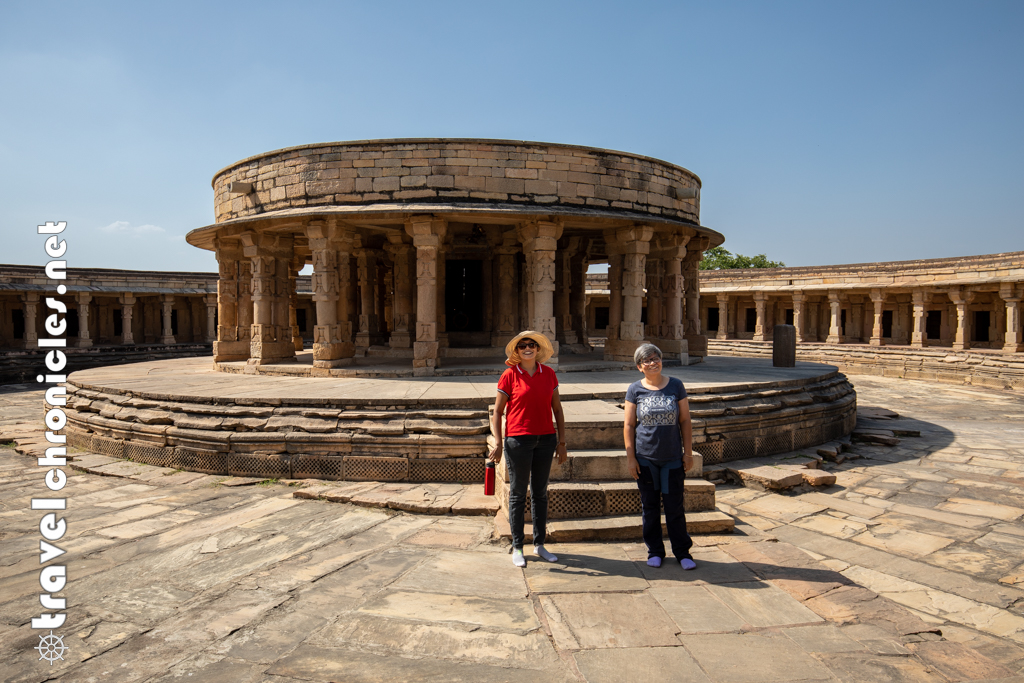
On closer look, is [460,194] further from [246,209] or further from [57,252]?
[57,252]

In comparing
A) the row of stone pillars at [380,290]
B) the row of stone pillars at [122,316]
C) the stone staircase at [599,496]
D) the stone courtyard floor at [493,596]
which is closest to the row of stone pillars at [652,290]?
the row of stone pillars at [380,290]

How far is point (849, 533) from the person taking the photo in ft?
16.1

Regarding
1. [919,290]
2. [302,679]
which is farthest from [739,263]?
[302,679]

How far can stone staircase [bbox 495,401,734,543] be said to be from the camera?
445 centimetres

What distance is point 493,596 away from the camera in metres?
3.52

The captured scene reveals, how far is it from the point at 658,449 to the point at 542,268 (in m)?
6.35

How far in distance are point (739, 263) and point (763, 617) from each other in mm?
56314

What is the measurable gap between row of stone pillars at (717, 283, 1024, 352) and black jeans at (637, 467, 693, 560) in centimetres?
1634

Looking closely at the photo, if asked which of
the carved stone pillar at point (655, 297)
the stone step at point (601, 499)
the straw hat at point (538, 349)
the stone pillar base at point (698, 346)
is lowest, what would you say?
the stone step at point (601, 499)

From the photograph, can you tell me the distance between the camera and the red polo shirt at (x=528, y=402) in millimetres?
3912

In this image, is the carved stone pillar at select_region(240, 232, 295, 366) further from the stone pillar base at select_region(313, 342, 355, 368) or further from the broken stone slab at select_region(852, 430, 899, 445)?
the broken stone slab at select_region(852, 430, 899, 445)

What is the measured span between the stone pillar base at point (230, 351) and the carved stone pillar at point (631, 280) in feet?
26.9

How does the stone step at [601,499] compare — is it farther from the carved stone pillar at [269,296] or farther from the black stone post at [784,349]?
the carved stone pillar at [269,296]

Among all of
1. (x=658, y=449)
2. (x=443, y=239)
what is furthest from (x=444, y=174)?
(x=658, y=449)
